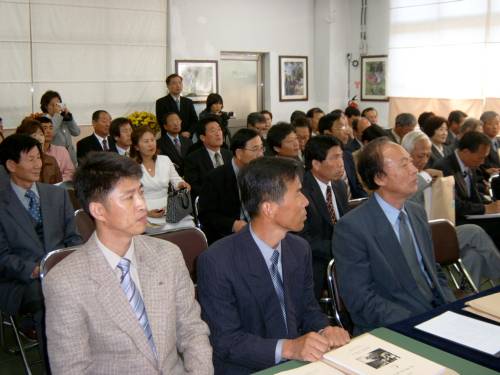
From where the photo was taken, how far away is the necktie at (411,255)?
8.76 feet

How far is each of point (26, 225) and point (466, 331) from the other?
8.57 feet

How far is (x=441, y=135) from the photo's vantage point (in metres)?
6.33

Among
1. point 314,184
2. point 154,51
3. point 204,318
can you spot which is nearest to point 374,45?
point 154,51

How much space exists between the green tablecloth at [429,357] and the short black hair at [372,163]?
103 cm

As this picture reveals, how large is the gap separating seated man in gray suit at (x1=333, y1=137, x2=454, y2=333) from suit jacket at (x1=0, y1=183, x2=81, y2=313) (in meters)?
1.87

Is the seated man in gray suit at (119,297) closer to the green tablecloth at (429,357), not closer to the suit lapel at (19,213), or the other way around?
the green tablecloth at (429,357)

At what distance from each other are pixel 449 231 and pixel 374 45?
7943 mm

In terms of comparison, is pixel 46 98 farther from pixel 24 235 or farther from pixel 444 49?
pixel 444 49

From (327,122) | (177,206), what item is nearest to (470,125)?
(327,122)

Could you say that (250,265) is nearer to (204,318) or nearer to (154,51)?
(204,318)

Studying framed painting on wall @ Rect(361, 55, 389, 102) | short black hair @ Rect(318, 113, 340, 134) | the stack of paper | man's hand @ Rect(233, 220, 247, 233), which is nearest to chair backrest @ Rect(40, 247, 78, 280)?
man's hand @ Rect(233, 220, 247, 233)

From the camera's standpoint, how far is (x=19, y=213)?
3.42 m

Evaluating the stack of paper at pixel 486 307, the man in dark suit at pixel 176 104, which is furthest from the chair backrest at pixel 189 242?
the man in dark suit at pixel 176 104

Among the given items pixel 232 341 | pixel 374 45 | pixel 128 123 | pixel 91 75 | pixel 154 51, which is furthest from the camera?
pixel 374 45
